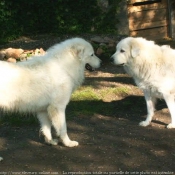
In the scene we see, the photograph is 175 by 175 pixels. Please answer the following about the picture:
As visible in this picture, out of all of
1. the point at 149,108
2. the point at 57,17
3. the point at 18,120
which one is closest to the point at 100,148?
the point at 149,108

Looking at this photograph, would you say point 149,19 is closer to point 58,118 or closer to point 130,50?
point 130,50

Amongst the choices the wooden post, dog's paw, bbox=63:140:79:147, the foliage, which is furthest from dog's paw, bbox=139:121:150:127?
the wooden post

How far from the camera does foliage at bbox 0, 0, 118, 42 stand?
45.6 ft

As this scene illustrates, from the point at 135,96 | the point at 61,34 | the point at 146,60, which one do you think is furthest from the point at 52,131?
the point at 61,34

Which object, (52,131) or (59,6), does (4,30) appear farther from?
(52,131)

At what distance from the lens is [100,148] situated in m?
5.27

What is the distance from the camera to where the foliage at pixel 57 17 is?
45.6ft

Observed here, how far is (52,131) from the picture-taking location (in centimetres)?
604

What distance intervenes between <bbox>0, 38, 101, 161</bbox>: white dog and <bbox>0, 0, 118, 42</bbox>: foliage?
8840 millimetres

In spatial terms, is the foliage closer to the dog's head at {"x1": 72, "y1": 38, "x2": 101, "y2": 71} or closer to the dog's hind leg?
the dog's head at {"x1": 72, "y1": 38, "x2": 101, "y2": 71}

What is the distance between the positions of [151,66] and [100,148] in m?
1.66

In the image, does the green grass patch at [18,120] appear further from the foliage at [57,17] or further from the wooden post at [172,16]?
the wooden post at [172,16]

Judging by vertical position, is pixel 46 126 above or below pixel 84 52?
below

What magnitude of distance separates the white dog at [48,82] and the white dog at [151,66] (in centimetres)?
76
